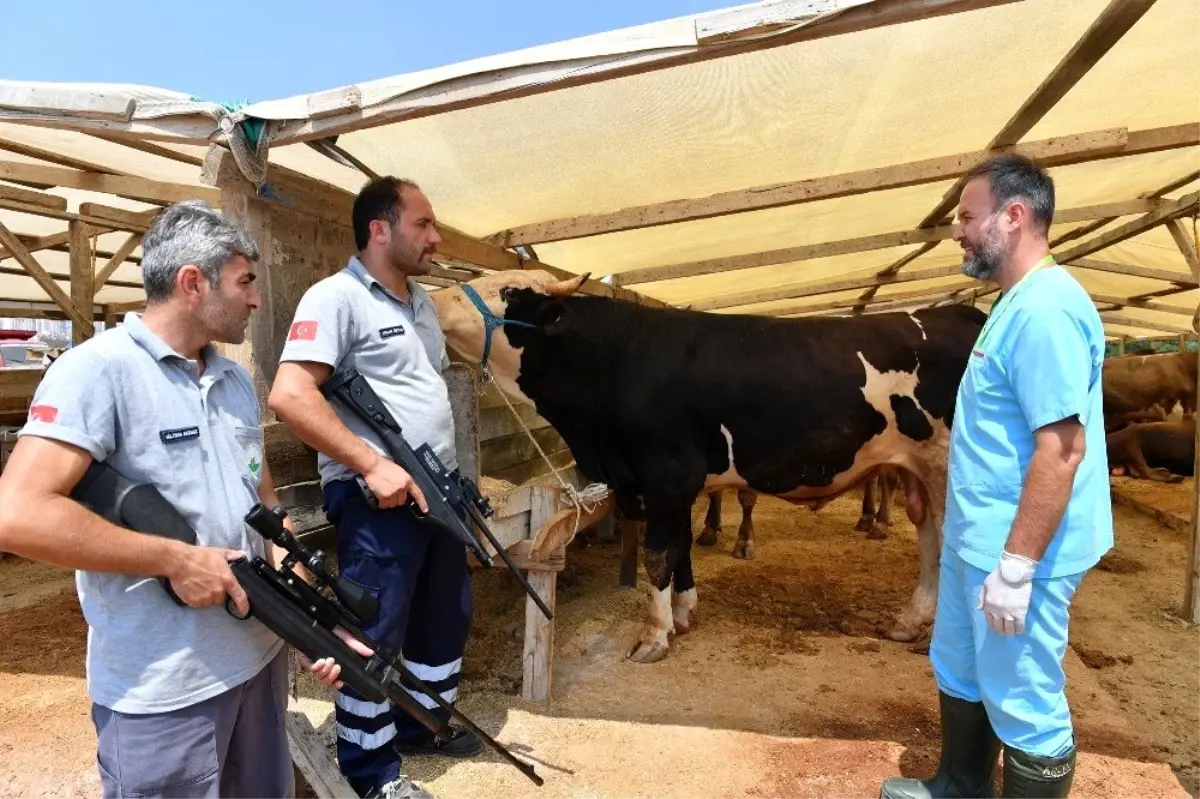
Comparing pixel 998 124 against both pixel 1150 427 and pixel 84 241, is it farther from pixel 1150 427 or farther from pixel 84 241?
pixel 1150 427

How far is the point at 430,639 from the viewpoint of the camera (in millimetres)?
2799

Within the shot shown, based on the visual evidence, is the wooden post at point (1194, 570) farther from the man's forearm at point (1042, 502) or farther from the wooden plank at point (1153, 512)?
the man's forearm at point (1042, 502)

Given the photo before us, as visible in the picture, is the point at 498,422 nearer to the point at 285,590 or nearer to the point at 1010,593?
the point at 285,590

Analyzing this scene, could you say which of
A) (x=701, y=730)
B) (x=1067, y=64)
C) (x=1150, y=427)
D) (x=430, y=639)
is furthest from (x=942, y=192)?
(x=1150, y=427)

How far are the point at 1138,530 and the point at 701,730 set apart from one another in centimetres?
660

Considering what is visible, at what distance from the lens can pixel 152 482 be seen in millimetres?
1544

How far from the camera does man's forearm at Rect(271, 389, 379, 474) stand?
213cm

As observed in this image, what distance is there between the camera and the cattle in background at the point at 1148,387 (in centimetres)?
1138

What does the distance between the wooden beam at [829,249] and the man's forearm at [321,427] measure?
17.2ft

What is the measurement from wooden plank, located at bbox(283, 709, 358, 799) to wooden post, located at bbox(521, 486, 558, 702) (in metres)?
1.06

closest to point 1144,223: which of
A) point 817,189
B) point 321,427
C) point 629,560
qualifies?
point 817,189

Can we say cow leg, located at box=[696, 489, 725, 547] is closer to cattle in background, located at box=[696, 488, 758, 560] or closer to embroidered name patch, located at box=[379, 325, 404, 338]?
cattle in background, located at box=[696, 488, 758, 560]

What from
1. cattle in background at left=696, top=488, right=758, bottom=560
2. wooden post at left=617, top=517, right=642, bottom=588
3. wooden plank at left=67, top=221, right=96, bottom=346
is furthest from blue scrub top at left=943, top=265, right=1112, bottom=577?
wooden plank at left=67, top=221, right=96, bottom=346

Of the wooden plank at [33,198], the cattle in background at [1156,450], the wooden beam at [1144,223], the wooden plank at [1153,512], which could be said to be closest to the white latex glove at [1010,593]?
the wooden beam at [1144,223]
